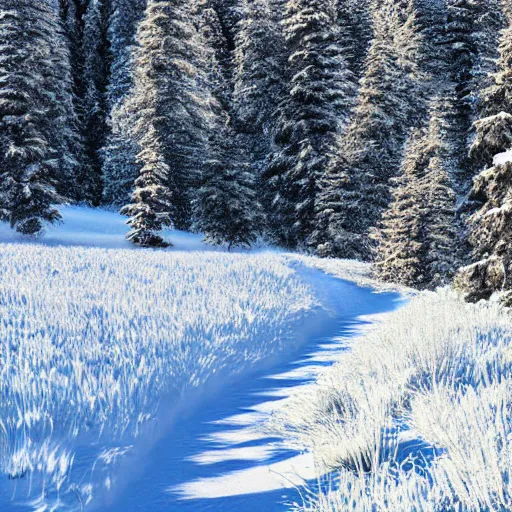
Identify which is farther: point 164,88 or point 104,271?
point 164,88

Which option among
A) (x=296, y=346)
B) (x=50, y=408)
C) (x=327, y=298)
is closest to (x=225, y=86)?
(x=327, y=298)

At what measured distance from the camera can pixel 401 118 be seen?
94.0 feet

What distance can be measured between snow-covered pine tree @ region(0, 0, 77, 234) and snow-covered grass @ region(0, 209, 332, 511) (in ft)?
34.9

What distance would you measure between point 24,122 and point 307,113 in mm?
13825

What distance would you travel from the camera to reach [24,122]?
21.9 metres

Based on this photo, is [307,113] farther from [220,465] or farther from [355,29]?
[220,465]

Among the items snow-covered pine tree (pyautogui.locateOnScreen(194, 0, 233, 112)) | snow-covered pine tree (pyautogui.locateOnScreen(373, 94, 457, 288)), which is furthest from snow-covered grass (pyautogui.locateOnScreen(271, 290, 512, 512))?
snow-covered pine tree (pyautogui.locateOnScreen(194, 0, 233, 112))

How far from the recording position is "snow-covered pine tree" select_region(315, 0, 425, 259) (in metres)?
24.7

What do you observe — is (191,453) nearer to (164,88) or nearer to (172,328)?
(172,328)

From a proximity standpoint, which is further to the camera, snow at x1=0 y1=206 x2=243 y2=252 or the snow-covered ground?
snow at x1=0 y1=206 x2=243 y2=252

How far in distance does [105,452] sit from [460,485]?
254 centimetres

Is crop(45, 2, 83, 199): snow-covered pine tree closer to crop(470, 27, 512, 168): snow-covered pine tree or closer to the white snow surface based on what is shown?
crop(470, 27, 512, 168): snow-covered pine tree

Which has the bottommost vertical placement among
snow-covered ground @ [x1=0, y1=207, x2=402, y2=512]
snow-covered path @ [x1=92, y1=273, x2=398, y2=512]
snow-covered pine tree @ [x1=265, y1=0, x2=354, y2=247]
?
snow-covered path @ [x1=92, y1=273, x2=398, y2=512]

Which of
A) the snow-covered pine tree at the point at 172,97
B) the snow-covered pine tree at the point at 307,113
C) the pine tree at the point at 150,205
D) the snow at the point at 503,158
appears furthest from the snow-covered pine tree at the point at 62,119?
the snow at the point at 503,158
